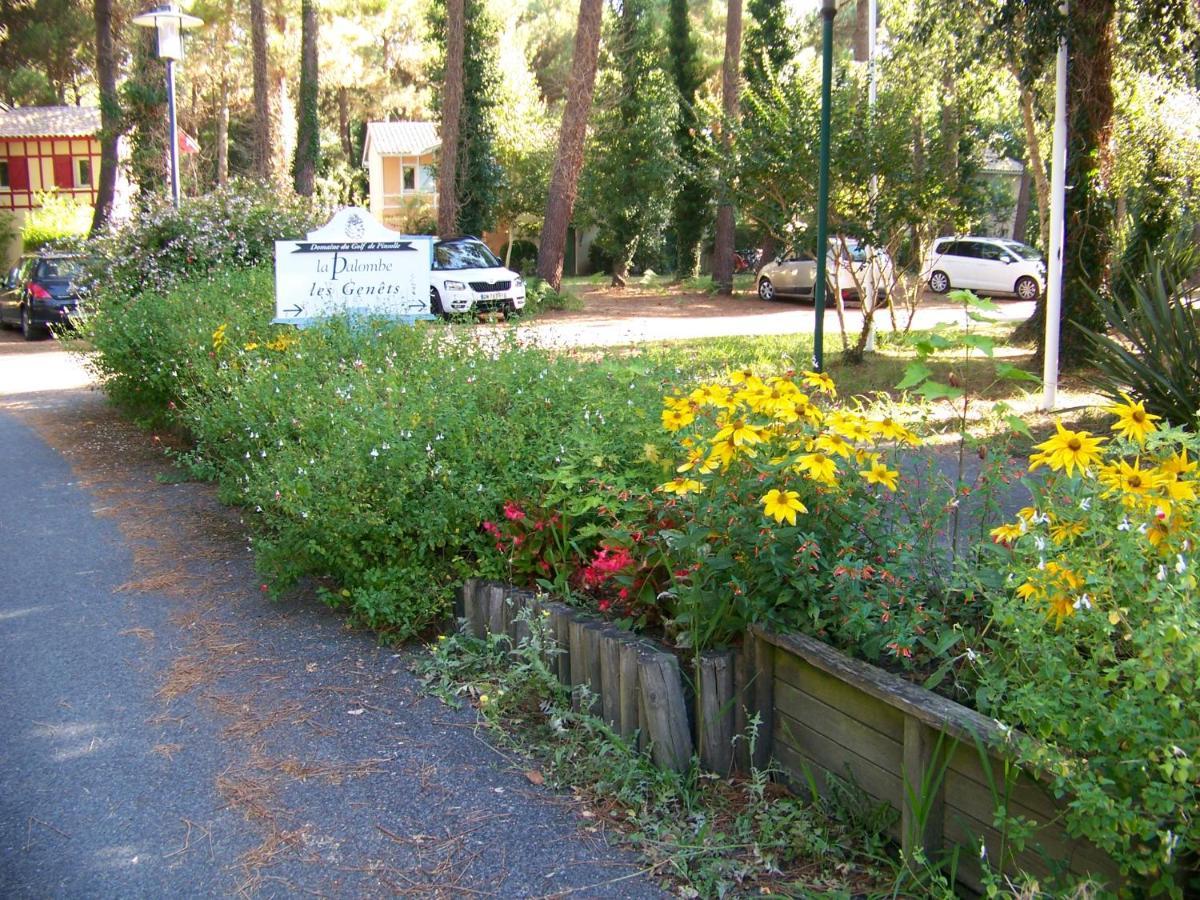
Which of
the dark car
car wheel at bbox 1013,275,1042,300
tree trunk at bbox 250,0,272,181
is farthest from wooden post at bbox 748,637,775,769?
tree trunk at bbox 250,0,272,181

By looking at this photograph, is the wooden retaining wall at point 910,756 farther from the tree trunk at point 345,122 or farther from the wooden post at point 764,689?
the tree trunk at point 345,122

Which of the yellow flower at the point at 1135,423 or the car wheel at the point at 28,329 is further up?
the yellow flower at the point at 1135,423

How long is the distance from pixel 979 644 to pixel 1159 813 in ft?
3.47

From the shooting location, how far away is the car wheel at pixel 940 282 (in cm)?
2852

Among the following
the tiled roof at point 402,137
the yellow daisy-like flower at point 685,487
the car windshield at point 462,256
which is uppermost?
the tiled roof at point 402,137

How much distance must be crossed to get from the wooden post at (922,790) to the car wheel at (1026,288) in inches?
1008

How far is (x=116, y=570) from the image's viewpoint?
6.38 meters

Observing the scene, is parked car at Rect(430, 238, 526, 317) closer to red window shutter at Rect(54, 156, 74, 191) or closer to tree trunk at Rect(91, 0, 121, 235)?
tree trunk at Rect(91, 0, 121, 235)

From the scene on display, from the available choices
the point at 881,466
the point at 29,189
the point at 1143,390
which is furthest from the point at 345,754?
the point at 29,189

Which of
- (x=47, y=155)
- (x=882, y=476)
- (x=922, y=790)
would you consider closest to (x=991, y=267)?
(x=882, y=476)

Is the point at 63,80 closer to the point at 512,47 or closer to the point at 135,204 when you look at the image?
the point at 512,47

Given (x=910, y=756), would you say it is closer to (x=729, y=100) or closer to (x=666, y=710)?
(x=666, y=710)

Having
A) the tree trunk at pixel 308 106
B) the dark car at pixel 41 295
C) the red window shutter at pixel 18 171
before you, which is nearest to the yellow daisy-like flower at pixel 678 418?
the dark car at pixel 41 295

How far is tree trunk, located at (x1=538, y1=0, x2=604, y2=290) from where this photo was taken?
22422mm
